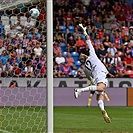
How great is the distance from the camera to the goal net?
11.6m

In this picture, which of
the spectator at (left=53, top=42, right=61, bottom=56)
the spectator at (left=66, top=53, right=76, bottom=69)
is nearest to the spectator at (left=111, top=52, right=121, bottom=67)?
the spectator at (left=66, top=53, right=76, bottom=69)

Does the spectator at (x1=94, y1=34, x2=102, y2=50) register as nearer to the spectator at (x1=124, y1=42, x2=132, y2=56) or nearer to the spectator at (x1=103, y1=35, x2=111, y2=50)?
the spectator at (x1=103, y1=35, x2=111, y2=50)

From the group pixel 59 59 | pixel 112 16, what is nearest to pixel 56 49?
pixel 59 59

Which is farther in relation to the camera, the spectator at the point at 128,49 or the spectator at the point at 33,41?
the spectator at the point at 128,49

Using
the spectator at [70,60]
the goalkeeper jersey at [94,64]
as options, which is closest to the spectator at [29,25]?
the goalkeeper jersey at [94,64]

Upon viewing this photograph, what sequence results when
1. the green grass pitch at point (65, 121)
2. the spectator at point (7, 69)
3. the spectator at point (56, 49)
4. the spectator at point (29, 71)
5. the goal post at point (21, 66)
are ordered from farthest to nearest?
the spectator at point (56, 49), the spectator at point (29, 71), the spectator at point (7, 69), the green grass pitch at point (65, 121), the goal post at point (21, 66)

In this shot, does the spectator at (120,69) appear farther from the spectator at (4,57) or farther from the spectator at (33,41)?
the spectator at (4,57)

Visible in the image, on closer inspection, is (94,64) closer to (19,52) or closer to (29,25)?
(19,52)

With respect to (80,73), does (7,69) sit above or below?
above

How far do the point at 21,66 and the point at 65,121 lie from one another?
6.25ft

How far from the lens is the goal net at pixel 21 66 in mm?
11594

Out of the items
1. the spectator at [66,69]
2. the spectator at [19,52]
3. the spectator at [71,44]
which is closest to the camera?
the spectator at [19,52]

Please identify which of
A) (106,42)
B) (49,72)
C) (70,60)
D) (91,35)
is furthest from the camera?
(91,35)

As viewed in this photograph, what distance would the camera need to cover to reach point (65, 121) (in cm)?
1332
